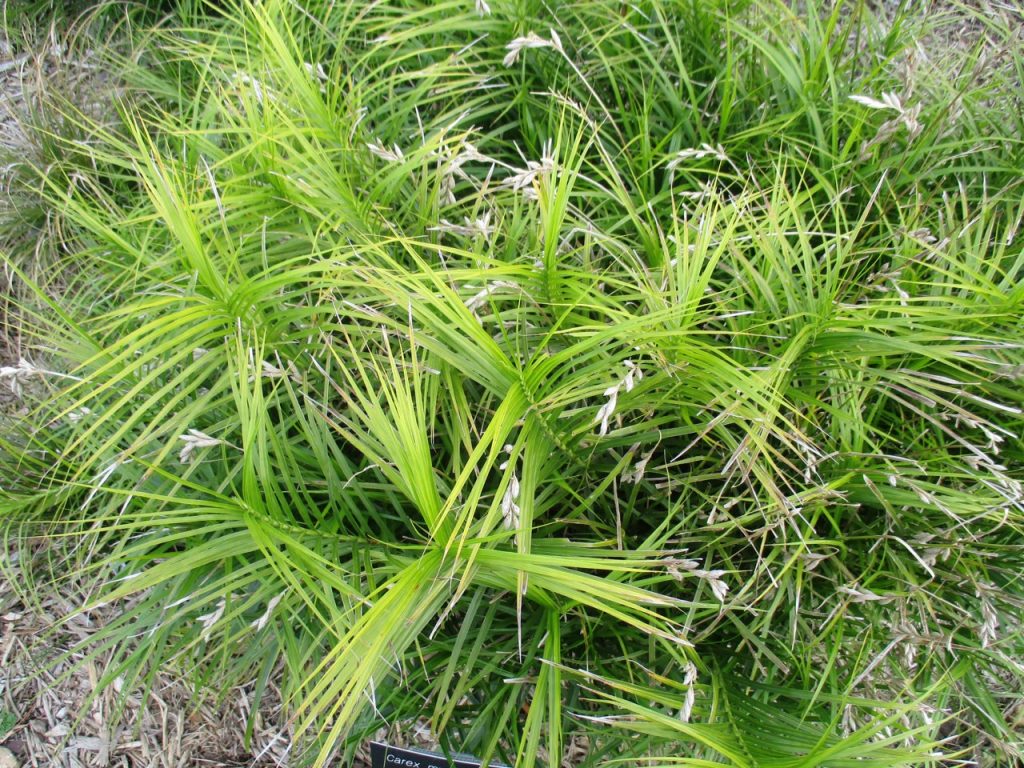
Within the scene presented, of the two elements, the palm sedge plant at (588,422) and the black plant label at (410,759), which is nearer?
the palm sedge plant at (588,422)

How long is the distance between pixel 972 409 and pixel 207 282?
1375 mm

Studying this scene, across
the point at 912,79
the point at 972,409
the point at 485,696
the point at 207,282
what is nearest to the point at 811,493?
the point at 972,409

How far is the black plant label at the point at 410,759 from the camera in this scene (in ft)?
4.63

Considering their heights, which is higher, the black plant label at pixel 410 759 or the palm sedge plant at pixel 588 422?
the palm sedge plant at pixel 588 422

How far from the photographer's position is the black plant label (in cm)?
141

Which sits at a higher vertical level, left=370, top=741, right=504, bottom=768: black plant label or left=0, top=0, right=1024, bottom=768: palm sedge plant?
left=0, top=0, right=1024, bottom=768: palm sedge plant

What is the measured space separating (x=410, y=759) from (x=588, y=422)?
699mm

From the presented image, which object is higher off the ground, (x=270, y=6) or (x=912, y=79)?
(x=270, y=6)

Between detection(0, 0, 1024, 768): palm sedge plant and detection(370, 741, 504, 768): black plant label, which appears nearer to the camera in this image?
detection(0, 0, 1024, 768): palm sedge plant

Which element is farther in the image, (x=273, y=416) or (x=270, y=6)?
(x=273, y=416)

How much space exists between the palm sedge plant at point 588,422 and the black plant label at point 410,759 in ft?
0.16

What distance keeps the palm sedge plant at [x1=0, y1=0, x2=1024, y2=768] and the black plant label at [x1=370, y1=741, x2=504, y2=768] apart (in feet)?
0.16

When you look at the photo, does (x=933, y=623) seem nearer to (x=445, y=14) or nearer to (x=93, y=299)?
(x=445, y=14)

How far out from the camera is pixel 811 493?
120 centimetres
